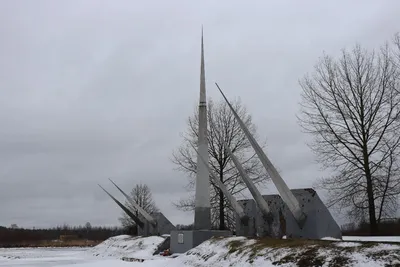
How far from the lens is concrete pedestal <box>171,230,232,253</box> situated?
72.2ft

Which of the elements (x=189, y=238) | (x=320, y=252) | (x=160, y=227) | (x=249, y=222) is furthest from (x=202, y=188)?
(x=320, y=252)

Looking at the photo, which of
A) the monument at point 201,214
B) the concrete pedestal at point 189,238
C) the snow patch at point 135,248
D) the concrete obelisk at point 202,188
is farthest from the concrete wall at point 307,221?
the snow patch at point 135,248

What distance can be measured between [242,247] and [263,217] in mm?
4431

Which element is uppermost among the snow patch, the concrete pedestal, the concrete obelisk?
the concrete obelisk

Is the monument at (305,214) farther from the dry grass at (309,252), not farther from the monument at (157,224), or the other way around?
the monument at (157,224)

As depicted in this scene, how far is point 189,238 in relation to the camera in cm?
2223

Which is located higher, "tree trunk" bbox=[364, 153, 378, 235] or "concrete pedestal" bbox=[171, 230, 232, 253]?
"tree trunk" bbox=[364, 153, 378, 235]

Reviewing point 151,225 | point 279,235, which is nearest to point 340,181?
point 279,235

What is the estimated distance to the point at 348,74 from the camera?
26.2 metres

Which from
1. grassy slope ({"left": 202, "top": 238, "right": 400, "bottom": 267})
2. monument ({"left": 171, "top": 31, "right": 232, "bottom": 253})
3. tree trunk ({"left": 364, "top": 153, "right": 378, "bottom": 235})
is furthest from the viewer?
tree trunk ({"left": 364, "top": 153, "right": 378, "bottom": 235})

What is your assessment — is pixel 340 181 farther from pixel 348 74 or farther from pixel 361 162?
pixel 348 74

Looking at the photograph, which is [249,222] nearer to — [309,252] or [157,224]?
[309,252]

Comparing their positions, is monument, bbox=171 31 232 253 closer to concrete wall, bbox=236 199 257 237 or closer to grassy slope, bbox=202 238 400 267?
concrete wall, bbox=236 199 257 237

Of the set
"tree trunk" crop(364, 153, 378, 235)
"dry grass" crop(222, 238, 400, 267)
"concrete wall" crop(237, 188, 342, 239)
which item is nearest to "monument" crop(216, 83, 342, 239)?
"concrete wall" crop(237, 188, 342, 239)
